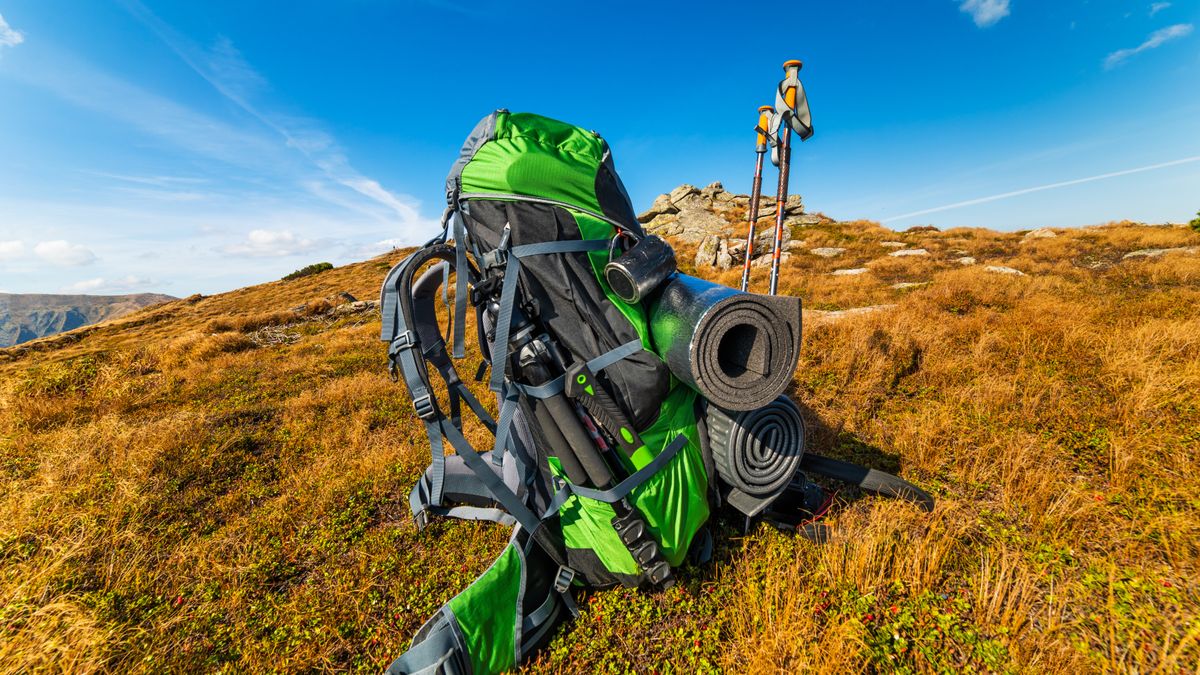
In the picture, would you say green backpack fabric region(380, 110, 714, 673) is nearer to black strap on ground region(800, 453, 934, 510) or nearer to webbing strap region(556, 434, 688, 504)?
webbing strap region(556, 434, 688, 504)

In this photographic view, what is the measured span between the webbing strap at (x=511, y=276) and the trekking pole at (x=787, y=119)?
426 cm

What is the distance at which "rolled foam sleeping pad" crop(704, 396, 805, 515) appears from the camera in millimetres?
2430

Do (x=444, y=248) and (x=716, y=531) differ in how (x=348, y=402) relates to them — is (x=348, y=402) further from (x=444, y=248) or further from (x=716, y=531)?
(x=716, y=531)

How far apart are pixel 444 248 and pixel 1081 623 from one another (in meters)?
3.90

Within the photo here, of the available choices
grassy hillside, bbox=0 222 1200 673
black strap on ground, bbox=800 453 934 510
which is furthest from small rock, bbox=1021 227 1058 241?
black strap on ground, bbox=800 453 934 510

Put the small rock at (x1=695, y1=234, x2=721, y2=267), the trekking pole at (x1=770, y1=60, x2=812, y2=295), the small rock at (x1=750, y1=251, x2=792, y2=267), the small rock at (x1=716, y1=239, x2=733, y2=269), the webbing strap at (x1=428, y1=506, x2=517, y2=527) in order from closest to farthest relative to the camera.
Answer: the webbing strap at (x1=428, y1=506, x2=517, y2=527) < the trekking pole at (x1=770, y1=60, x2=812, y2=295) < the small rock at (x1=750, y1=251, x2=792, y2=267) < the small rock at (x1=716, y1=239, x2=733, y2=269) < the small rock at (x1=695, y1=234, x2=721, y2=267)

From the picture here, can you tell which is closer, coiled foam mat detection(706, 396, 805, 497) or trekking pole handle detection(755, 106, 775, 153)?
coiled foam mat detection(706, 396, 805, 497)

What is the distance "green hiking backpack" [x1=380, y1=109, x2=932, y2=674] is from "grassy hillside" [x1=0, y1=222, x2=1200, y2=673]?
515 mm

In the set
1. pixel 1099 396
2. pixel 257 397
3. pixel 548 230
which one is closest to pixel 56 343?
pixel 257 397

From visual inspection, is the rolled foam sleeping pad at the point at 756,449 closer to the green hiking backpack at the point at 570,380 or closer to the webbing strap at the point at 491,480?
the green hiking backpack at the point at 570,380

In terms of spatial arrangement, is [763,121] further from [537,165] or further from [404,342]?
[404,342]

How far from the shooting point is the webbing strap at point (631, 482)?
7.81 ft

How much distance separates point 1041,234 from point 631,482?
2990 cm

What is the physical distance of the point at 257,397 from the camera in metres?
7.27
